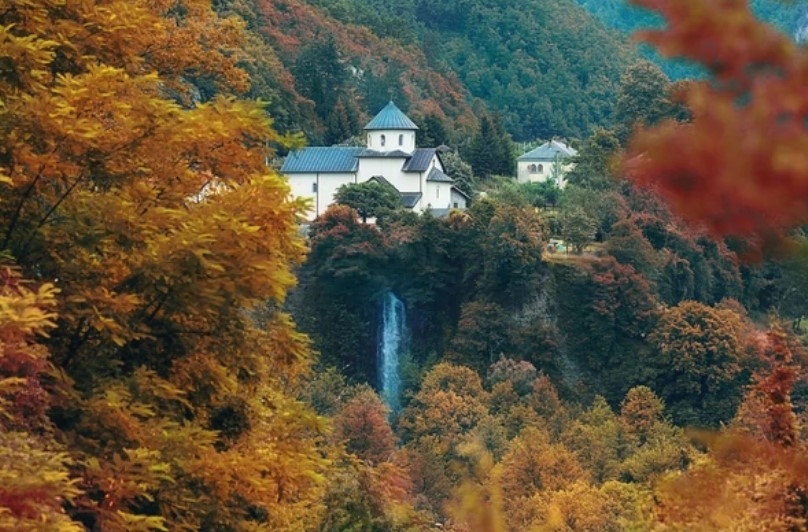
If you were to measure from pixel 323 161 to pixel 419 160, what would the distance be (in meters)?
3.44

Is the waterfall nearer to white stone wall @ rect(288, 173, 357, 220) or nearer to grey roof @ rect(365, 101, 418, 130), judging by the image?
white stone wall @ rect(288, 173, 357, 220)

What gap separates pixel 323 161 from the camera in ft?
151

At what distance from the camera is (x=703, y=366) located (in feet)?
115

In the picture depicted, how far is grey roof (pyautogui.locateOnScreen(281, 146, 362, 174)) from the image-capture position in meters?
45.8

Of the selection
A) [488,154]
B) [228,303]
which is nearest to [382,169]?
[488,154]

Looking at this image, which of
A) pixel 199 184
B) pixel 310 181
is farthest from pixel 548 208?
pixel 199 184

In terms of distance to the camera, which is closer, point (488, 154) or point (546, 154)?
point (488, 154)

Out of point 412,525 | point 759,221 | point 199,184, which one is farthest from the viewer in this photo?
point 412,525

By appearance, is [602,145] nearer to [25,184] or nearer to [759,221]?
[25,184]

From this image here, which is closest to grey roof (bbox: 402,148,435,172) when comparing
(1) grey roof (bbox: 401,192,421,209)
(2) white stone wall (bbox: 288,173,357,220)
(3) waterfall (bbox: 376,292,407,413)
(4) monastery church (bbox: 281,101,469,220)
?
(4) monastery church (bbox: 281,101,469,220)

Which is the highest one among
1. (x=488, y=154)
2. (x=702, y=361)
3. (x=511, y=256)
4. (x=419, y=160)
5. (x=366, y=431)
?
(x=488, y=154)

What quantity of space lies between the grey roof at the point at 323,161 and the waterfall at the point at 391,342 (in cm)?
701

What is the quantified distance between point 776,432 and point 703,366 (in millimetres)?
28928

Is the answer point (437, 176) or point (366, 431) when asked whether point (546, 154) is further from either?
point (366, 431)
